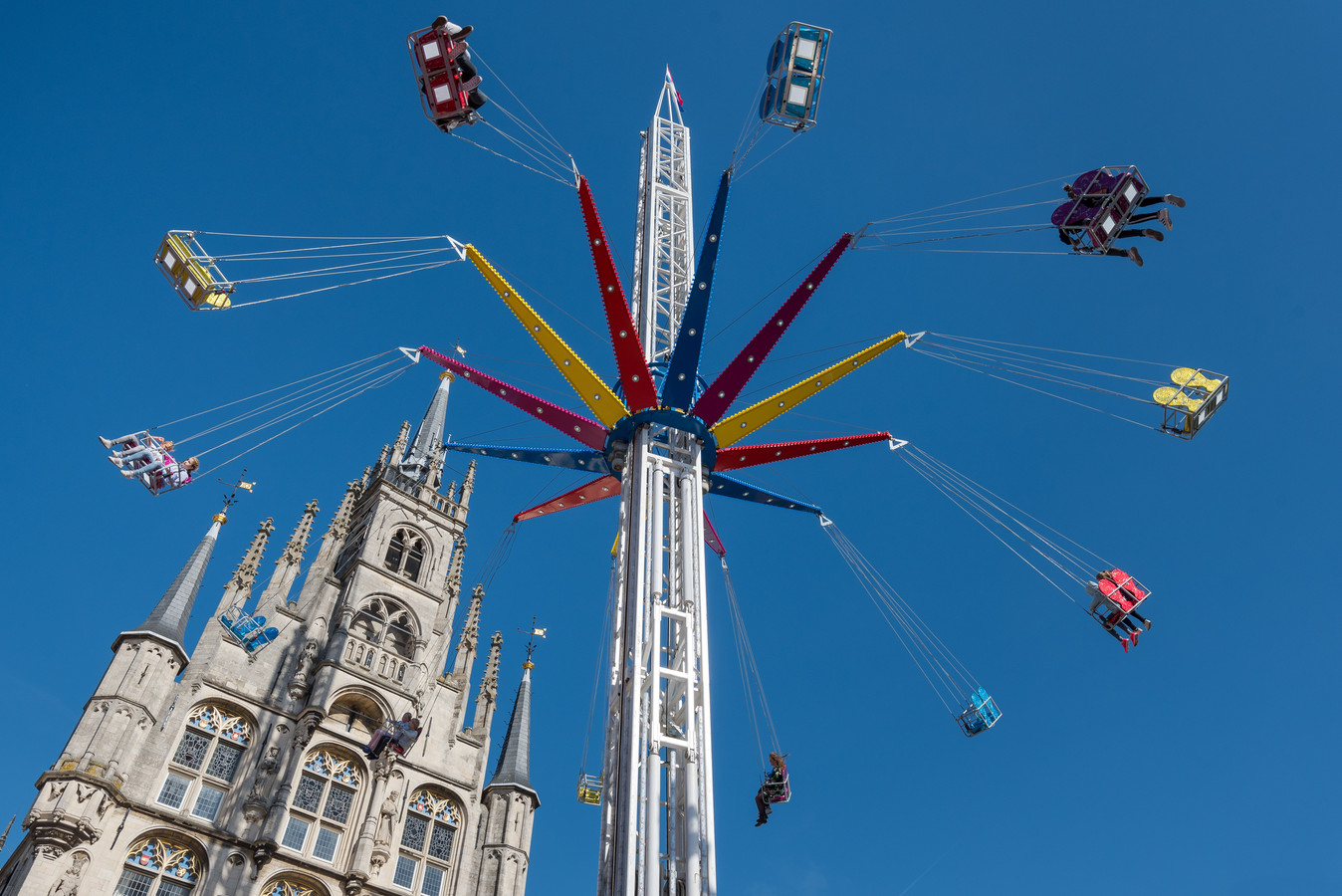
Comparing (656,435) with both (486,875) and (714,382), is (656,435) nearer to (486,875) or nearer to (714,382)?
(714,382)

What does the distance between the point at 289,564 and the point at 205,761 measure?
7.56 m

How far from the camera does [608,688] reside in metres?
20.7

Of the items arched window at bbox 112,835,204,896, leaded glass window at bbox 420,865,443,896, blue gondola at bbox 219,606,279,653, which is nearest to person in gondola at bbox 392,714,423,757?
blue gondola at bbox 219,606,279,653

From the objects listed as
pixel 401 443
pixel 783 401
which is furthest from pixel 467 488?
pixel 783 401

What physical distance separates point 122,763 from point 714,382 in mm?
18594

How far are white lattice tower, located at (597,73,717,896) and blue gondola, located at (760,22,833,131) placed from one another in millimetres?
7421

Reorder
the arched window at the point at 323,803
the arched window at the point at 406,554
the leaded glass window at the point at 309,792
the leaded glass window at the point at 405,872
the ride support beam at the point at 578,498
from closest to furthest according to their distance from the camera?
the ride support beam at the point at 578,498 < the arched window at the point at 323,803 < the leaded glass window at the point at 309,792 < the leaded glass window at the point at 405,872 < the arched window at the point at 406,554

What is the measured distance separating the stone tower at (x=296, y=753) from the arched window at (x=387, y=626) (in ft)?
0.19

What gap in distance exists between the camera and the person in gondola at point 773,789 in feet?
75.5

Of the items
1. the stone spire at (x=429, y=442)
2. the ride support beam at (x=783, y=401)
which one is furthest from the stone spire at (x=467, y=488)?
the ride support beam at (x=783, y=401)

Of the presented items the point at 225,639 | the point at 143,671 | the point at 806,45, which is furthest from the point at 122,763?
the point at 806,45

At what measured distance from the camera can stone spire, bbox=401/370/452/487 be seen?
139 feet

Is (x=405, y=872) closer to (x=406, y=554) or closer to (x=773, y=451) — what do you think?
(x=406, y=554)

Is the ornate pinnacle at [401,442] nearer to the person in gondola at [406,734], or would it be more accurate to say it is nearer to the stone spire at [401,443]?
the stone spire at [401,443]
